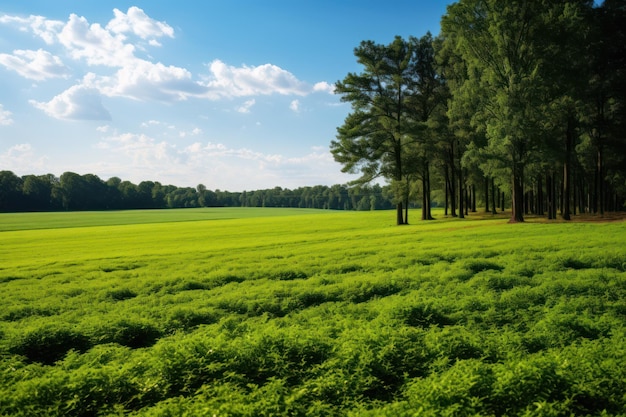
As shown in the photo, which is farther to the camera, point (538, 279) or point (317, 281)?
point (317, 281)

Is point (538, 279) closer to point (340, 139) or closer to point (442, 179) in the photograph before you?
point (340, 139)

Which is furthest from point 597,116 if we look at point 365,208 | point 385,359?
point 365,208

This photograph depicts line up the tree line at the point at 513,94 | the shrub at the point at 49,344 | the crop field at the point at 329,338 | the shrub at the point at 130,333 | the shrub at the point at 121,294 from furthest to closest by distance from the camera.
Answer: the tree line at the point at 513,94, the shrub at the point at 121,294, the shrub at the point at 130,333, the shrub at the point at 49,344, the crop field at the point at 329,338

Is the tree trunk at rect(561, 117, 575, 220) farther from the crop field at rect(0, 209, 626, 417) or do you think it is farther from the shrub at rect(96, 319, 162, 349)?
the shrub at rect(96, 319, 162, 349)

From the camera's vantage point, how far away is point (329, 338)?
1056 cm

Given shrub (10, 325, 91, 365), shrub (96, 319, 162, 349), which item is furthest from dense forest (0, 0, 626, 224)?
shrub (10, 325, 91, 365)

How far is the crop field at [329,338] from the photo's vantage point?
24.9ft

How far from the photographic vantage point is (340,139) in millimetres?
46906

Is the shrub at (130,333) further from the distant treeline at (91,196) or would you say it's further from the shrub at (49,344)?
the distant treeline at (91,196)

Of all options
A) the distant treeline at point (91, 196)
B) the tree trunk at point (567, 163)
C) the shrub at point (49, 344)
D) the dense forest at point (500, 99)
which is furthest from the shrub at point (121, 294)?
the distant treeline at point (91, 196)

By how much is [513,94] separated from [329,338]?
3322cm

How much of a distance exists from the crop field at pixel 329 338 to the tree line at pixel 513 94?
18.6 meters

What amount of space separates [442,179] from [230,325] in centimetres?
5816

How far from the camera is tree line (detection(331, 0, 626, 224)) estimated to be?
36.3 m
